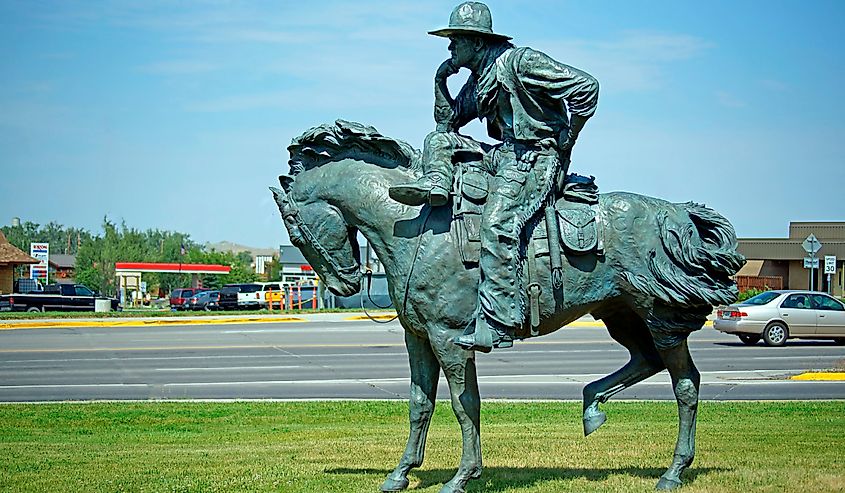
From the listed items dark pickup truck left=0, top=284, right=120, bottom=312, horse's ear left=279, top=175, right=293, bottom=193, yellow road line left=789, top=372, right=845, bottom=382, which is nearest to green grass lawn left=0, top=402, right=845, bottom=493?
horse's ear left=279, top=175, right=293, bottom=193

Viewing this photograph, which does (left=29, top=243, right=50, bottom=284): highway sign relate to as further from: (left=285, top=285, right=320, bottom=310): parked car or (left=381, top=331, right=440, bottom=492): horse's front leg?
(left=381, top=331, right=440, bottom=492): horse's front leg

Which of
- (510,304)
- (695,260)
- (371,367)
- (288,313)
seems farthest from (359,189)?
(288,313)

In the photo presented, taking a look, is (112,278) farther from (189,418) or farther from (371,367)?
(189,418)

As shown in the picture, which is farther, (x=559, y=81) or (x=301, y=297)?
(x=301, y=297)

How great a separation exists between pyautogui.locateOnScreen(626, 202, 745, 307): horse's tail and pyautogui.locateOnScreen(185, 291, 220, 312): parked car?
4709 cm

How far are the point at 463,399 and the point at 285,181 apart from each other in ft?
7.18

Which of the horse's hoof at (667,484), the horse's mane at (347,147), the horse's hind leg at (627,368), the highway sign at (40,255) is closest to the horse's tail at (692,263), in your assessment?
the horse's hind leg at (627,368)

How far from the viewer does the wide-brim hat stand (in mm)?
7789

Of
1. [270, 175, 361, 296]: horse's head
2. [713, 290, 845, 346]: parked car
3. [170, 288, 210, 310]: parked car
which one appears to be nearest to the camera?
[270, 175, 361, 296]: horse's head

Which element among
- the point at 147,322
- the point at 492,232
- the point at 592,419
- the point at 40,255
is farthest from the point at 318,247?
the point at 40,255

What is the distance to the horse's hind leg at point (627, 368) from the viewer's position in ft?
27.5

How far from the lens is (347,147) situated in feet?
26.8

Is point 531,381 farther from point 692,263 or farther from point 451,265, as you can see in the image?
point 451,265

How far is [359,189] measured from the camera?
7.95 m
